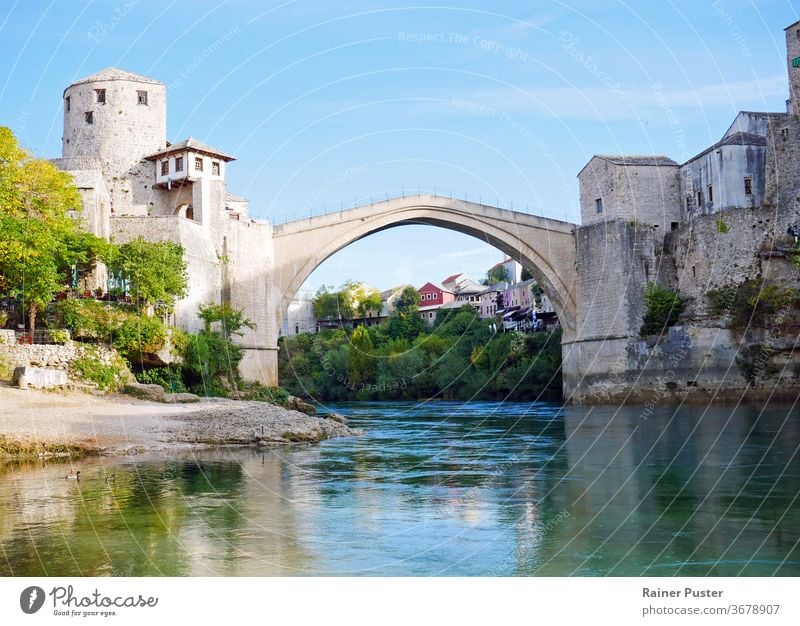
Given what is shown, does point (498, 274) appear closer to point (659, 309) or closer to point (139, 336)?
point (659, 309)

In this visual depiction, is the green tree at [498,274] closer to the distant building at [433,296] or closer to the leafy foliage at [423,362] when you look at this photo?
the distant building at [433,296]

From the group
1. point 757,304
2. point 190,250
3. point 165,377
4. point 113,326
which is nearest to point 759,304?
point 757,304

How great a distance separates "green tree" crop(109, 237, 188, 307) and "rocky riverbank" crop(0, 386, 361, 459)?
405 cm

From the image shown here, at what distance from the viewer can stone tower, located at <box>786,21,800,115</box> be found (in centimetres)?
3231

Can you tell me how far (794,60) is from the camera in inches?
1281

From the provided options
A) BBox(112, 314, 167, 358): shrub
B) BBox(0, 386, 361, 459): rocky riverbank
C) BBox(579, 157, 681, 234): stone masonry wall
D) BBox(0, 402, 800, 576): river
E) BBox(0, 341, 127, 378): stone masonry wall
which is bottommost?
BBox(0, 402, 800, 576): river

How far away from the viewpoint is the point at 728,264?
3111 cm

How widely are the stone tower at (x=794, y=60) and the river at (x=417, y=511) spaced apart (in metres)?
20.7

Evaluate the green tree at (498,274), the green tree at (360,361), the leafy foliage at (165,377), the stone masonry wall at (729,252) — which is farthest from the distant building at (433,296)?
the leafy foliage at (165,377)

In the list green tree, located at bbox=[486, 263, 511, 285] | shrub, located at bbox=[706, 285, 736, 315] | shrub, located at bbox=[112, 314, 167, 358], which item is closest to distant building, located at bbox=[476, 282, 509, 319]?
green tree, located at bbox=[486, 263, 511, 285]

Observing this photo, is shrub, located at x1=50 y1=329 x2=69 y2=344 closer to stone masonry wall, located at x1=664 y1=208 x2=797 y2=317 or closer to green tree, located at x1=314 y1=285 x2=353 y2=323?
stone masonry wall, located at x1=664 y1=208 x2=797 y2=317

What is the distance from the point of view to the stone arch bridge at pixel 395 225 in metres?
30.4
